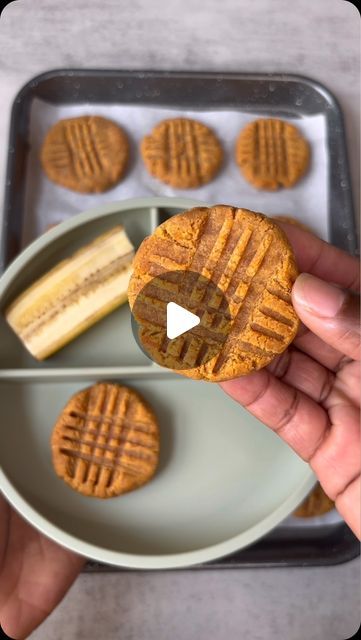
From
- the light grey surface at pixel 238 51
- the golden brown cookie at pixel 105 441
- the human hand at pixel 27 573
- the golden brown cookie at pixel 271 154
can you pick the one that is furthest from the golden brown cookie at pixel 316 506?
the golden brown cookie at pixel 271 154

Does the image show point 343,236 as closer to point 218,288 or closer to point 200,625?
point 218,288

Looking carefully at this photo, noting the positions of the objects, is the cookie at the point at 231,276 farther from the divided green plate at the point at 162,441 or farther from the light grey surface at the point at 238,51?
the light grey surface at the point at 238,51

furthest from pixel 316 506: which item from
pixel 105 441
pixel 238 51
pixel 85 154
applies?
pixel 238 51

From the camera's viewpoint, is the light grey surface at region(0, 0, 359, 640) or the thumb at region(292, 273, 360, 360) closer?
the thumb at region(292, 273, 360, 360)

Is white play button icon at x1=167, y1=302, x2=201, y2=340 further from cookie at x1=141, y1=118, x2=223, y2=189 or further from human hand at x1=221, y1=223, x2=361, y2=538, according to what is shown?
cookie at x1=141, y1=118, x2=223, y2=189

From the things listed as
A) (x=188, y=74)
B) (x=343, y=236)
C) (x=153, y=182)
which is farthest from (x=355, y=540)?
(x=188, y=74)

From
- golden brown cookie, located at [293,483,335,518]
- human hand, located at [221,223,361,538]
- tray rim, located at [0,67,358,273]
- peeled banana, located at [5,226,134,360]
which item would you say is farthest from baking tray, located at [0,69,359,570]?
golden brown cookie, located at [293,483,335,518]
